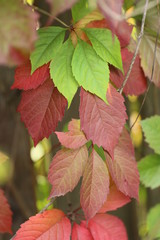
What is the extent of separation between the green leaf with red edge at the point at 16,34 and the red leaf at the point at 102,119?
256 millimetres

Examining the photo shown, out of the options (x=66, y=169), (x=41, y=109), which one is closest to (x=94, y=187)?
(x=66, y=169)

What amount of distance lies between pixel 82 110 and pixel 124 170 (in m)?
0.15

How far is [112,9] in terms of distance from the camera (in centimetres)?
48

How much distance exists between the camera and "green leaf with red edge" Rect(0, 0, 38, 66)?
1.45 ft

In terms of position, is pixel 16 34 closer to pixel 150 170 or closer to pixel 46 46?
pixel 46 46

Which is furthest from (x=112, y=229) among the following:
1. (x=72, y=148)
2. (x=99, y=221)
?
(x=72, y=148)

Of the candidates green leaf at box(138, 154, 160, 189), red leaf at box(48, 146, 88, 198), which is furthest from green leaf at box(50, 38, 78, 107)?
green leaf at box(138, 154, 160, 189)

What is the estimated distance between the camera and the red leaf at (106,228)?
81 cm

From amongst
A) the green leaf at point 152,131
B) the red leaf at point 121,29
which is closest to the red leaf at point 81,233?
the green leaf at point 152,131

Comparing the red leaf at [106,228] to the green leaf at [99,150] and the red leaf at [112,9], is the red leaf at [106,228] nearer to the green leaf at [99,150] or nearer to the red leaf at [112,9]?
the green leaf at [99,150]

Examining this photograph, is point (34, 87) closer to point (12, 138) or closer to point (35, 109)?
point (35, 109)

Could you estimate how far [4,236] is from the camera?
5.07 ft

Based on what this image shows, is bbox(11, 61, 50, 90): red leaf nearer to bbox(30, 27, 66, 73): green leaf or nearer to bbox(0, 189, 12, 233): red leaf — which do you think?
bbox(30, 27, 66, 73): green leaf

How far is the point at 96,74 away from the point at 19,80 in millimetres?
155
